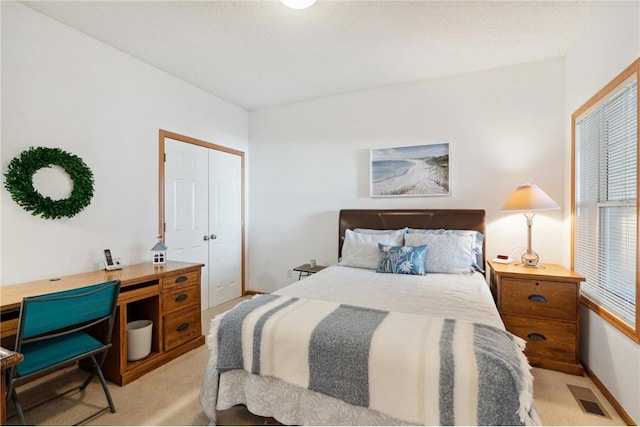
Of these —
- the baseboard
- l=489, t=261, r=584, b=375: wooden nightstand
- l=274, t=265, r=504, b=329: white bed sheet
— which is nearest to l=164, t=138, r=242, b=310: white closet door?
l=274, t=265, r=504, b=329: white bed sheet

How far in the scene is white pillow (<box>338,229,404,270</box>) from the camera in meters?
3.04

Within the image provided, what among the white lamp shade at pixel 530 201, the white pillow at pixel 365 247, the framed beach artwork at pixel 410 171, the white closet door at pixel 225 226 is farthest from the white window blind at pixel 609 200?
the white closet door at pixel 225 226

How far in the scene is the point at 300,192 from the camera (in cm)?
416

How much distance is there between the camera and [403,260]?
2.78 m

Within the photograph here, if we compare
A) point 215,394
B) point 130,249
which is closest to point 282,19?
point 130,249

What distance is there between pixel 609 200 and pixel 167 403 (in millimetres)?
3366

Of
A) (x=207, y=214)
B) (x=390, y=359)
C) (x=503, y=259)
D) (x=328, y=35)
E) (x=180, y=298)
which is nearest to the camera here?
(x=390, y=359)

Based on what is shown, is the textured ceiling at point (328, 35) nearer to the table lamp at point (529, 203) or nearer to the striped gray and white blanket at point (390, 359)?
the table lamp at point (529, 203)

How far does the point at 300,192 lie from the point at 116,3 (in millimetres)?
2601

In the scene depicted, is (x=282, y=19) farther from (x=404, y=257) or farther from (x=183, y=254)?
(x=183, y=254)

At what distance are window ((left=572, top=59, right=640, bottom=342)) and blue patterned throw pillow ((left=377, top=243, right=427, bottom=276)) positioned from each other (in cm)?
125

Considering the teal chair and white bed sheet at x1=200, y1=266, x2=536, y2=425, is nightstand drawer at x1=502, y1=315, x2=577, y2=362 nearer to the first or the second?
white bed sheet at x1=200, y1=266, x2=536, y2=425

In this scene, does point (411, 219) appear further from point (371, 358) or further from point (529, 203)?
point (371, 358)

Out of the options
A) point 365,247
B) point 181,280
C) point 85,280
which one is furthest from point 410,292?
point 85,280
